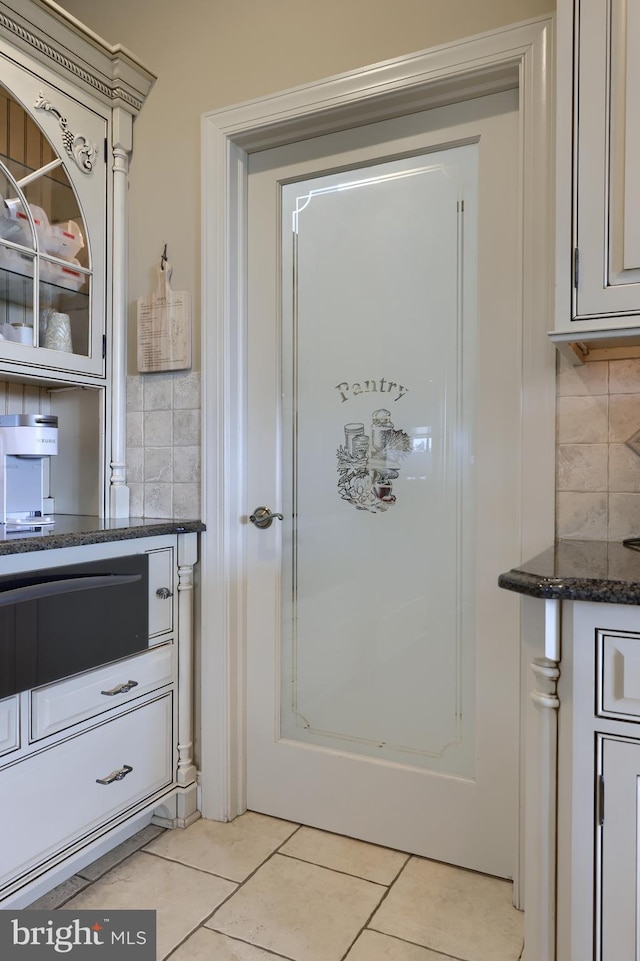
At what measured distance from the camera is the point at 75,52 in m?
1.84

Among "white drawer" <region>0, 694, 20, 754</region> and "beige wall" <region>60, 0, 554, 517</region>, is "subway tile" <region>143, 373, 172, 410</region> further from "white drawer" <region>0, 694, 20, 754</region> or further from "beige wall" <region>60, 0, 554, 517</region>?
"white drawer" <region>0, 694, 20, 754</region>

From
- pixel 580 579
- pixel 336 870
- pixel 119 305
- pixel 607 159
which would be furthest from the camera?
pixel 119 305

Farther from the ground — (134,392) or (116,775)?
(134,392)

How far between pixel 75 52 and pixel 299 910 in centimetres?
243

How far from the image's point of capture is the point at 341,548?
189cm

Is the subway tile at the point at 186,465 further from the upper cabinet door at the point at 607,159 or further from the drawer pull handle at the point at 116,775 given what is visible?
the upper cabinet door at the point at 607,159

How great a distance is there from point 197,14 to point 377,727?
2.26 m

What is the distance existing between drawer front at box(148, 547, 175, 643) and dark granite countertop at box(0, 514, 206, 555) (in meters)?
0.08

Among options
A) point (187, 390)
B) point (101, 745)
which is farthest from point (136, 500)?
point (101, 745)

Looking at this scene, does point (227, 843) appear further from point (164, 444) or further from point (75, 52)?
point (75, 52)

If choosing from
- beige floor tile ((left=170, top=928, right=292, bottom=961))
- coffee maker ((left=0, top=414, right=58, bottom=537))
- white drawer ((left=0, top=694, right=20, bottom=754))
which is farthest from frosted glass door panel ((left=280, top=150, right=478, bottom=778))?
white drawer ((left=0, top=694, right=20, bottom=754))

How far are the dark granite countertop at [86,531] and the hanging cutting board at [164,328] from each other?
50cm

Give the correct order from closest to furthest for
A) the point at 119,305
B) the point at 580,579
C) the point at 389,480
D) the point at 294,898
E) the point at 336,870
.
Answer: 1. the point at 580,579
2. the point at 294,898
3. the point at 336,870
4. the point at 389,480
5. the point at 119,305

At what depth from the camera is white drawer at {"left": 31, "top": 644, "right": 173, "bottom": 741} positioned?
1.44 meters
